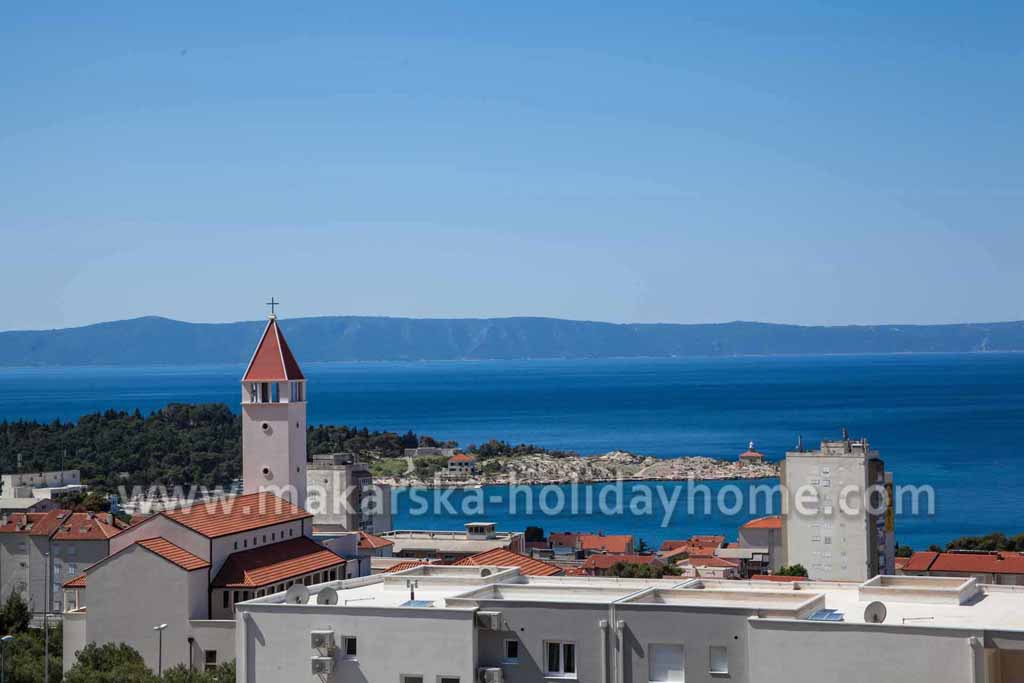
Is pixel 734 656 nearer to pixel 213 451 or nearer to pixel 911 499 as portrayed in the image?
pixel 911 499

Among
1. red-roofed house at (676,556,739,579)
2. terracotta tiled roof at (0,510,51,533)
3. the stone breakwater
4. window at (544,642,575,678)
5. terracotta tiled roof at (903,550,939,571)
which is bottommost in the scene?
red-roofed house at (676,556,739,579)

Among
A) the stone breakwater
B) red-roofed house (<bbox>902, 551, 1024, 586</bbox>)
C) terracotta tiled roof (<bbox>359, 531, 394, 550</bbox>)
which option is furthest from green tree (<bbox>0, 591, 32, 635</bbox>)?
the stone breakwater

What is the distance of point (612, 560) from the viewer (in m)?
49.7

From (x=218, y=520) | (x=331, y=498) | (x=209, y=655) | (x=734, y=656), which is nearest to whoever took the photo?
(x=734, y=656)

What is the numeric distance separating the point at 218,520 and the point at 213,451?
88349mm

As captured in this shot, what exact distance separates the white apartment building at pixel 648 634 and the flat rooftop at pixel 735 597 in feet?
0.10

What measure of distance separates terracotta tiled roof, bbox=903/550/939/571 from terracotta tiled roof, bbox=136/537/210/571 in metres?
25.0

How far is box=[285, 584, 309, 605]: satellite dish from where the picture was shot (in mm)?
18859

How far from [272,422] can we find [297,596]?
16.7 m

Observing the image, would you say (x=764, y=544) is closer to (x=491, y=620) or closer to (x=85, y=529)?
(x=85, y=529)

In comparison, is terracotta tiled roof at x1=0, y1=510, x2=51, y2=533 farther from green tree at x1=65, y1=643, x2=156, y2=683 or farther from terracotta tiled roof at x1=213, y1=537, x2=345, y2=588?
green tree at x1=65, y1=643, x2=156, y2=683

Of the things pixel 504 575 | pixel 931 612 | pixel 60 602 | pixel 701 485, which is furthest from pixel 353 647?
pixel 701 485

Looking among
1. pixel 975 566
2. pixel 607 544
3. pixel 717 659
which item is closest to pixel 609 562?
pixel 975 566

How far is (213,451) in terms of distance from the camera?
116 m
